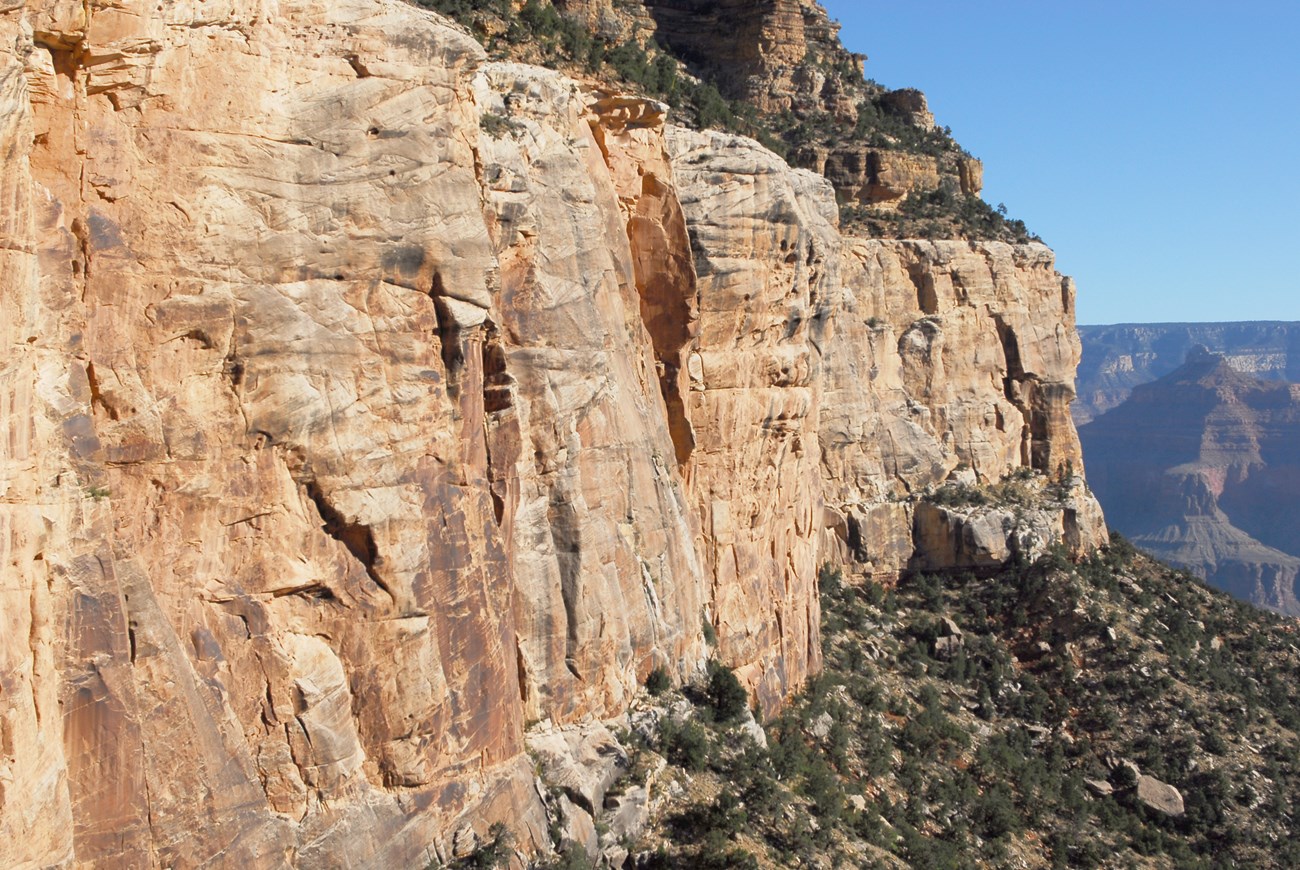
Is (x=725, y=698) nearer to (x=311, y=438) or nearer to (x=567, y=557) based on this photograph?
(x=567, y=557)

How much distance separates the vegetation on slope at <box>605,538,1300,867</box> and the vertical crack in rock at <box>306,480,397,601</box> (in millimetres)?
11867

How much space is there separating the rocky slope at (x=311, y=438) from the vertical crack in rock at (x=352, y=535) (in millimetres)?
69

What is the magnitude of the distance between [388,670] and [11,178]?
439 inches

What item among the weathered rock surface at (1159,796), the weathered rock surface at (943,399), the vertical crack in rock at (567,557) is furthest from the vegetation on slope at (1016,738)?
the vertical crack in rock at (567,557)

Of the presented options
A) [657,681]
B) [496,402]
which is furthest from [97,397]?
[657,681]

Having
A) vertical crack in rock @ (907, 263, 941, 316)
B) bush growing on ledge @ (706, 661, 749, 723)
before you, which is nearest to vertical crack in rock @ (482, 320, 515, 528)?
bush growing on ledge @ (706, 661, 749, 723)

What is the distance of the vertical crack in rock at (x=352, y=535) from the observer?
951 inches

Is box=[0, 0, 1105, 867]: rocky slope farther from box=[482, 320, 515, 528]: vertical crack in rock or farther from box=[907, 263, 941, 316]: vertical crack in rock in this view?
box=[907, 263, 941, 316]: vertical crack in rock

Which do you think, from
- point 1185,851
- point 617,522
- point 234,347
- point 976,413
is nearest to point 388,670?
point 234,347

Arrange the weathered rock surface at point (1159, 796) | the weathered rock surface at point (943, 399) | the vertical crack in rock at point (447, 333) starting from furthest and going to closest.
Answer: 1. the weathered rock surface at point (943, 399)
2. the weathered rock surface at point (1159, 796)
3. the vertical crack in rock at point (447, 333)

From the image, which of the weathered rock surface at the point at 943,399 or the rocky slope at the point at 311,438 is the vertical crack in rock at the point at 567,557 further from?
the weathered rock surface at the point at 943,399

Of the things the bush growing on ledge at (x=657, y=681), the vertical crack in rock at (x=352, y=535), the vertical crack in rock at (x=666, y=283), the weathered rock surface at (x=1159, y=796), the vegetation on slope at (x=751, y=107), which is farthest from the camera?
the weathered rock surface at (x=1159, y=796)

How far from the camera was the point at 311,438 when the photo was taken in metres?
23.9

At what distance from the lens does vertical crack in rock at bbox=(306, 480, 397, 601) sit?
79.3 feet
